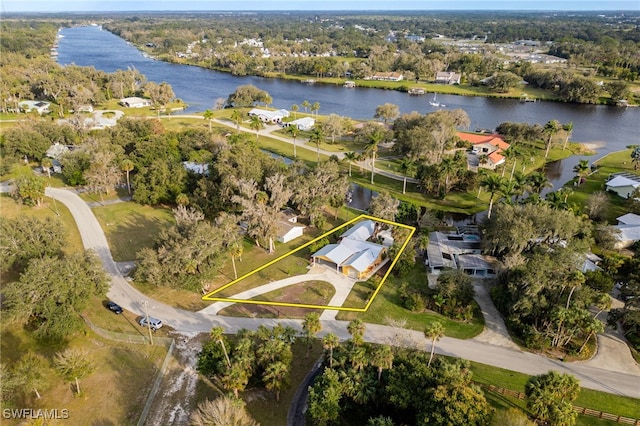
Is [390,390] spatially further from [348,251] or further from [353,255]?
[348,251]

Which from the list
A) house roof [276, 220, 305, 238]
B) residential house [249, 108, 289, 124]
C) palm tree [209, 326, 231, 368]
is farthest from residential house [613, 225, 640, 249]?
residential house [249, 108, 289, 124]

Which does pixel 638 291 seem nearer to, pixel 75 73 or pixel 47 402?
pixel 47 402

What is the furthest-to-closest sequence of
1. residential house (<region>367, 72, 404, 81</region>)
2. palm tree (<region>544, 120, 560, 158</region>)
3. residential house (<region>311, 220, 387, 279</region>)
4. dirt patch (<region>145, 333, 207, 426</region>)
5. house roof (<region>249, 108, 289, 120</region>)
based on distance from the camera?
residential house (<region>367, 72, 404, 81</region>)
house roof (<region>249, 108, 289, 120</region>)
palm tree (<region>544, 120, 560, 158</region>)
residential house (<region>311, 220, 387, 279</region>)
dirt patch (<region>145, 333, 207, 426</region>)

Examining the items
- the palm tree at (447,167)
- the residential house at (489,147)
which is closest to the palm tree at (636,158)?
the residential house at (489,147)

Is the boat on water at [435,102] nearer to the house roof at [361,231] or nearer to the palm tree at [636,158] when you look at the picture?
the palm tree at [636,158]

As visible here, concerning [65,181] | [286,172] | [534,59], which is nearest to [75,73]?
[65,181]

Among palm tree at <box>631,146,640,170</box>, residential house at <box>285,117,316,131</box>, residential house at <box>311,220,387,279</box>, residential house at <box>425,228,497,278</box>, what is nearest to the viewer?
residential house at <box>311,220,387,279</box>

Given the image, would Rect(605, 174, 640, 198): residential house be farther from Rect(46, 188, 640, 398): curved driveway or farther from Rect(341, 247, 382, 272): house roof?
Rect(341, 247, 382, 272): house roof
